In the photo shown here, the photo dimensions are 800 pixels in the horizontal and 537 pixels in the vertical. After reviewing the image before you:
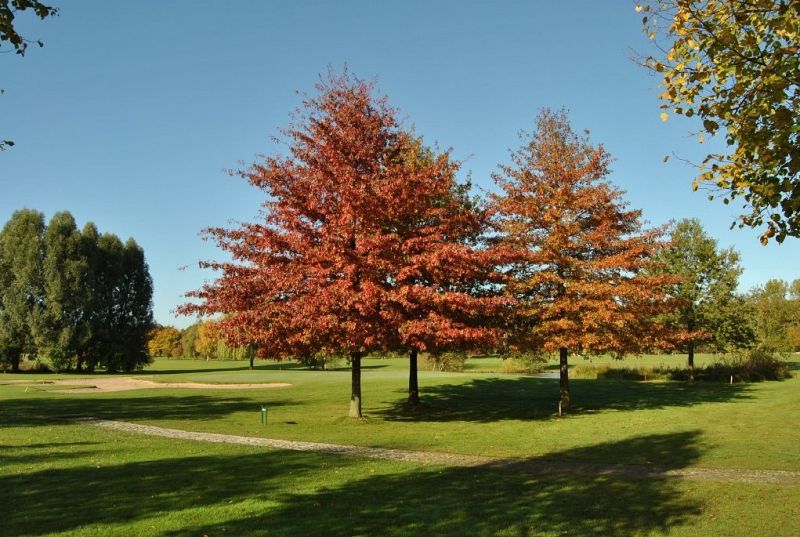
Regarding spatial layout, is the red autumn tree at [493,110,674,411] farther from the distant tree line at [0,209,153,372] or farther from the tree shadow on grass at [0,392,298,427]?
the distant tree line at [0,209,153,372]

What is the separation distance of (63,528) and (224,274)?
1189 cm

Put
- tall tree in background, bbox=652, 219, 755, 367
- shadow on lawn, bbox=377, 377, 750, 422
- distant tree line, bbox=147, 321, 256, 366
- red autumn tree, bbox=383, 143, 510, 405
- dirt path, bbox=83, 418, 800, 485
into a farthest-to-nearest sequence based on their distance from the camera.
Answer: distant tree line, bbox=147, 321, 256, 366 → tall tree in background, bbox=652, 219, 755, 367 → shadow on lawn, bbox=377, 377, 750, 422 → red autumn tree, bbox=383, 143, 510, 405 → dirt path, bbox=83, 418, 800, 485

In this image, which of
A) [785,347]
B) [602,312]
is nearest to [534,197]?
[602,312]

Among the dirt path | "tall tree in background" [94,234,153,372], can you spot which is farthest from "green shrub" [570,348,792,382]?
"tall tree in background" [94,234,153,372]

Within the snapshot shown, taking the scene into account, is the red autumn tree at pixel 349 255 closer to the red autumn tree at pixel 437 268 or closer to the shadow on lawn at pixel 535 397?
the red autumn tree at pixel 437 268

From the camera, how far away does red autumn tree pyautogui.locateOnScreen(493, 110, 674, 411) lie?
21.1m

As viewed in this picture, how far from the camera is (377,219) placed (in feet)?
57.8

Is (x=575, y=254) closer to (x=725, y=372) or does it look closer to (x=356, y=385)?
(x=356, y=385)

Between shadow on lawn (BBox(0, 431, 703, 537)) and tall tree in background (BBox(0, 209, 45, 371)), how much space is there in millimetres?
53212

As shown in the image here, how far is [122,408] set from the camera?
2475 centimetres

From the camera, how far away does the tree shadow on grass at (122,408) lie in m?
21.1

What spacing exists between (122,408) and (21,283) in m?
39.4

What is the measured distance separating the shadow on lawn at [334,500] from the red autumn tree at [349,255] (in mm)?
5699

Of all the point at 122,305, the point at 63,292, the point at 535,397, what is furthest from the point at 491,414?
the point at 122,305
